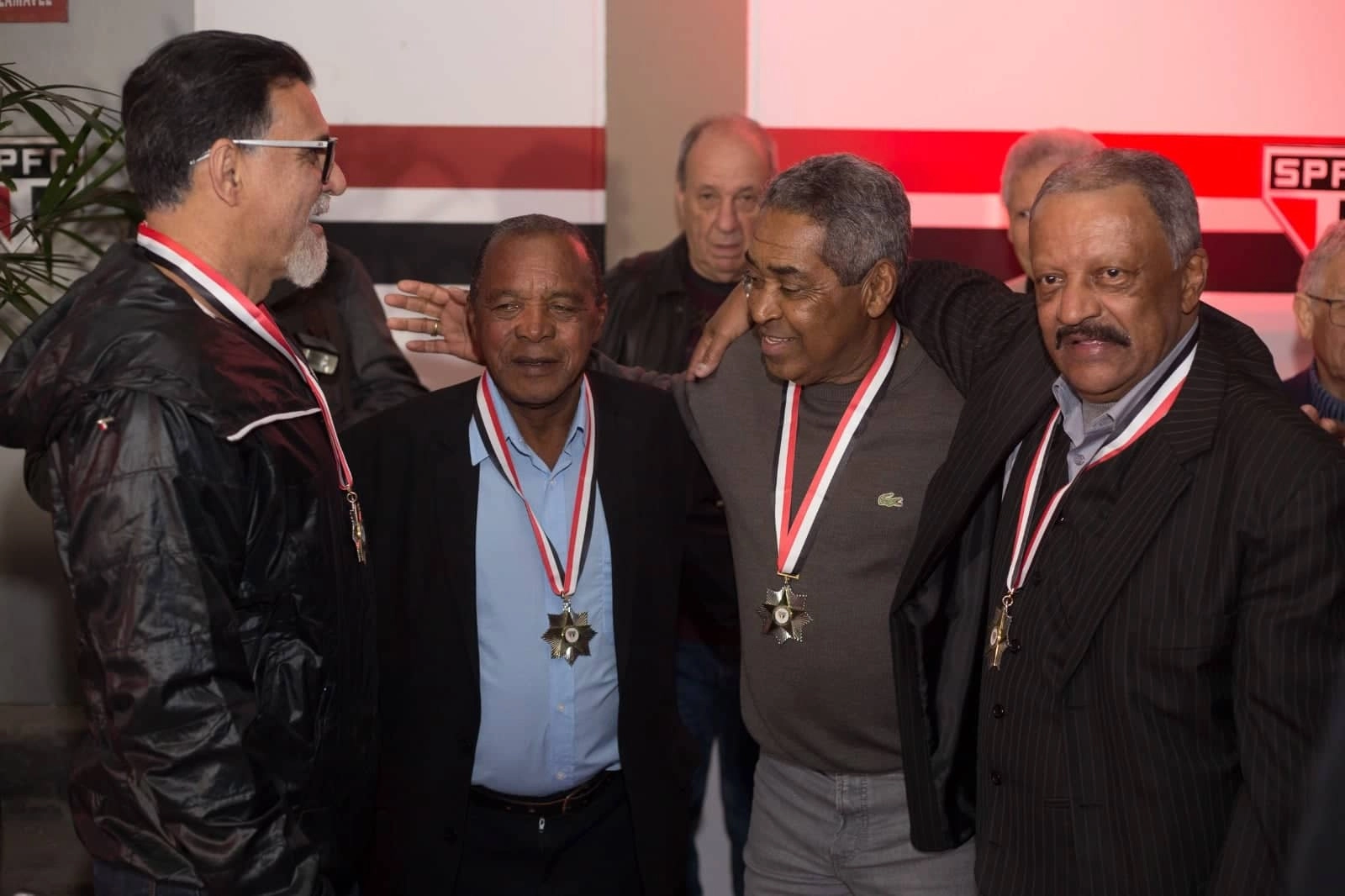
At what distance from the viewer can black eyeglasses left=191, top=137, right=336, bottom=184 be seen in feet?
7.20

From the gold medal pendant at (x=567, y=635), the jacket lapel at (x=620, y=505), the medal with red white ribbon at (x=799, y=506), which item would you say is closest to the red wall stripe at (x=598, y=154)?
the jacket lapel at (x=620, y=505)

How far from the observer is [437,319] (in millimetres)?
3238

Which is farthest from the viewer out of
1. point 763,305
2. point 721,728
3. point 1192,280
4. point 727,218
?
point 727,218

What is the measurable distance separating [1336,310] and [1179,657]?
5.61 ft

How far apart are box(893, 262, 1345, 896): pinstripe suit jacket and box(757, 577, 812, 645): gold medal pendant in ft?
1.16

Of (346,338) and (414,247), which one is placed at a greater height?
(414,247)

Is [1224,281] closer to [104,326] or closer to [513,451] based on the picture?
[513,451]

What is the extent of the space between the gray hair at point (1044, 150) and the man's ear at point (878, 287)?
1.56 meters

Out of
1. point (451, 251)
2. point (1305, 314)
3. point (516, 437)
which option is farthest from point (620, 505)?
point (451, 251)

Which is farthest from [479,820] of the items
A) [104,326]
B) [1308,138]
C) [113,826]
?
[1308,138]

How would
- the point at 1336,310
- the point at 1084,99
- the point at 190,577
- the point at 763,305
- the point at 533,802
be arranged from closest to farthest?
the point at 190,577 → the point at 763,305 → the point at 533,802 → the point at 1336,310 → the point at 1084,99

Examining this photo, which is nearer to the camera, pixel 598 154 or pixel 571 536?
pixel 571 536

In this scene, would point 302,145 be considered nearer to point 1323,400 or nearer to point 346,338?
point 346,338

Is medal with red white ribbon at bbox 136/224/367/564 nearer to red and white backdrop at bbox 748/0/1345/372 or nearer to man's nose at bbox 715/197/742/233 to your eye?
man's nose at bbox 715/197/742/233
